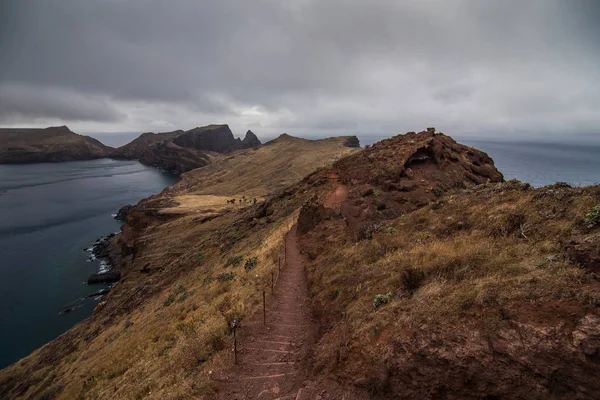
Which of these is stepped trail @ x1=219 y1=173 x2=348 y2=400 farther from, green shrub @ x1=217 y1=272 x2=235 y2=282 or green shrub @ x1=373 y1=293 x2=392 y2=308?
green shrub @ x1=217 y1=272 x2=235 y2=282

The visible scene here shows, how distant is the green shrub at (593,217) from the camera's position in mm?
9477

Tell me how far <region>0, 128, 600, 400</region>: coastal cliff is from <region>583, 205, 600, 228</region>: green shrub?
47mm

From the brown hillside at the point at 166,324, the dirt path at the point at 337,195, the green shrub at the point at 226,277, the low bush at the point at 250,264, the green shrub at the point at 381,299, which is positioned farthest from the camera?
the dirt path at the point at 337,195

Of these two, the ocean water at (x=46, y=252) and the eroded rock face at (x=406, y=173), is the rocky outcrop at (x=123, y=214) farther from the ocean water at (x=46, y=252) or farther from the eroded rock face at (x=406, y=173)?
the eroded rock face at (x=406, y=173)

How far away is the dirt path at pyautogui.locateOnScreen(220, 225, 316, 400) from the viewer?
9.84m

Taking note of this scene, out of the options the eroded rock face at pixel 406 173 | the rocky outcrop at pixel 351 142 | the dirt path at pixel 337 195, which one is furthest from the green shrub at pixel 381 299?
the rocky outcrop at pixel 351 142

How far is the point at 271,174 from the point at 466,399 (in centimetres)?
12626

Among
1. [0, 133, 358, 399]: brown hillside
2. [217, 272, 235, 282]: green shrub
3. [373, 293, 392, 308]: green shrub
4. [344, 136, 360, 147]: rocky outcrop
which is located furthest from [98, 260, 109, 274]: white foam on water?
[344, 136, 360, 147]: rocky outcrop

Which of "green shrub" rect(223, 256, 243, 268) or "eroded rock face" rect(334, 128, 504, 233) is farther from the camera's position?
"green shrub" rect(223, 256, 243, 268)

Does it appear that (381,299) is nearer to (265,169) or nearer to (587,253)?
(587,253)

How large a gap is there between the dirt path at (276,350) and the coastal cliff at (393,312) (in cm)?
7

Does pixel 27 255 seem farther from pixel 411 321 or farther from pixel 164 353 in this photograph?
pixel 411 321

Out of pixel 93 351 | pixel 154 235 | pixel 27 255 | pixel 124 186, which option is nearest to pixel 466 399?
pixel 93 351

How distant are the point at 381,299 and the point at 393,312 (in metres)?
1.02
